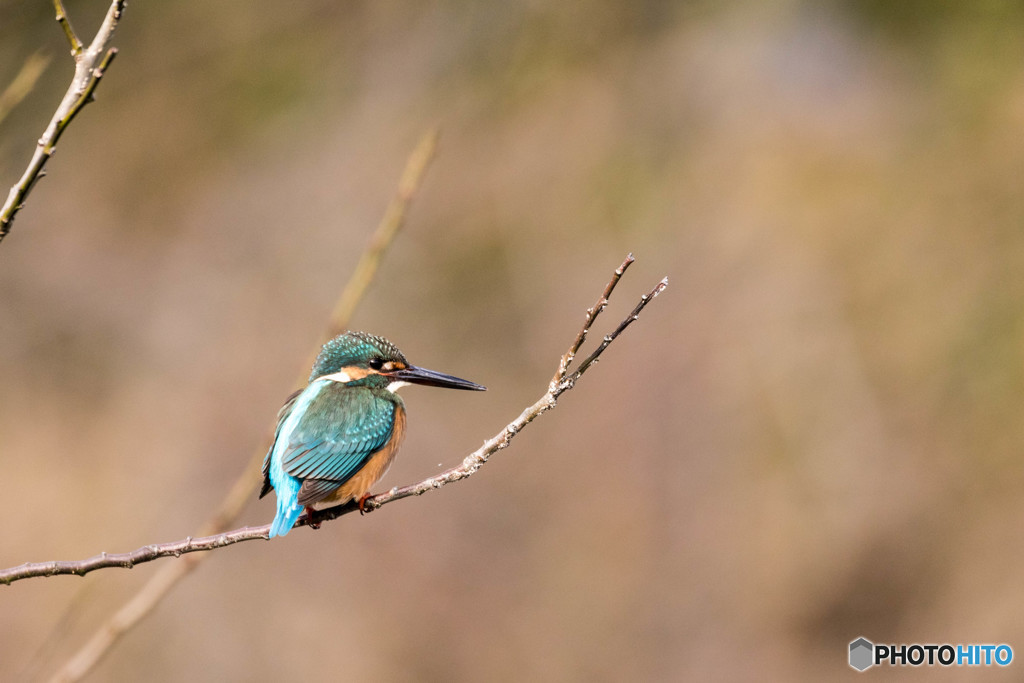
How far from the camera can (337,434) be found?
2328 millimetres

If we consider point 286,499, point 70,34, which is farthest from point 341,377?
point 70,34

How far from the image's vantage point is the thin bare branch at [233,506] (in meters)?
1.42

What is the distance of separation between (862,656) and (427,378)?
4916mm

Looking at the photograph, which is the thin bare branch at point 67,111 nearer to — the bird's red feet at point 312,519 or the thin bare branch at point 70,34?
the thin bare branch at point 70,34

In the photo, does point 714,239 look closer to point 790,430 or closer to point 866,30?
point 790,430

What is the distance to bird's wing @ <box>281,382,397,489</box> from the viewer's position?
7.23 feet

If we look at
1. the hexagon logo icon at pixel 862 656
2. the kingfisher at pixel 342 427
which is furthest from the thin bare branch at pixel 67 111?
the hexagon logo icon at pixel 862 656

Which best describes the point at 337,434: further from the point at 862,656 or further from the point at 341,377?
the point at 862,656

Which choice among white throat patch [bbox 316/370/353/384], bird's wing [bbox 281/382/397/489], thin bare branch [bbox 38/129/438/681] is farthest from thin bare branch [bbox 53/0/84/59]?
white throat patch [bbox 316/370/353/384]

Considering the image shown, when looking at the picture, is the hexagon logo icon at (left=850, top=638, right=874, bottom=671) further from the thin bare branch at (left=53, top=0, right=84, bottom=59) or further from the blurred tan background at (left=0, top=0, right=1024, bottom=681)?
the thin bare branch at (left=53, top=0, right=84, bottom=59)

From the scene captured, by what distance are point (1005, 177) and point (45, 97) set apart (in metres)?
7.10

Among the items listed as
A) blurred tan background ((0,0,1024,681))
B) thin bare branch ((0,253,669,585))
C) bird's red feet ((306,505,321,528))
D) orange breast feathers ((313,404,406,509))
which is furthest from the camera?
blurred tan background ((0,0,1024,681))

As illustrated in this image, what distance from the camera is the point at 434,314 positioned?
6922 mm

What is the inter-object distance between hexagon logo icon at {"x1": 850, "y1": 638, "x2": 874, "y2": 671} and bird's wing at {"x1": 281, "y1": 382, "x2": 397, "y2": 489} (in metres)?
4.77
